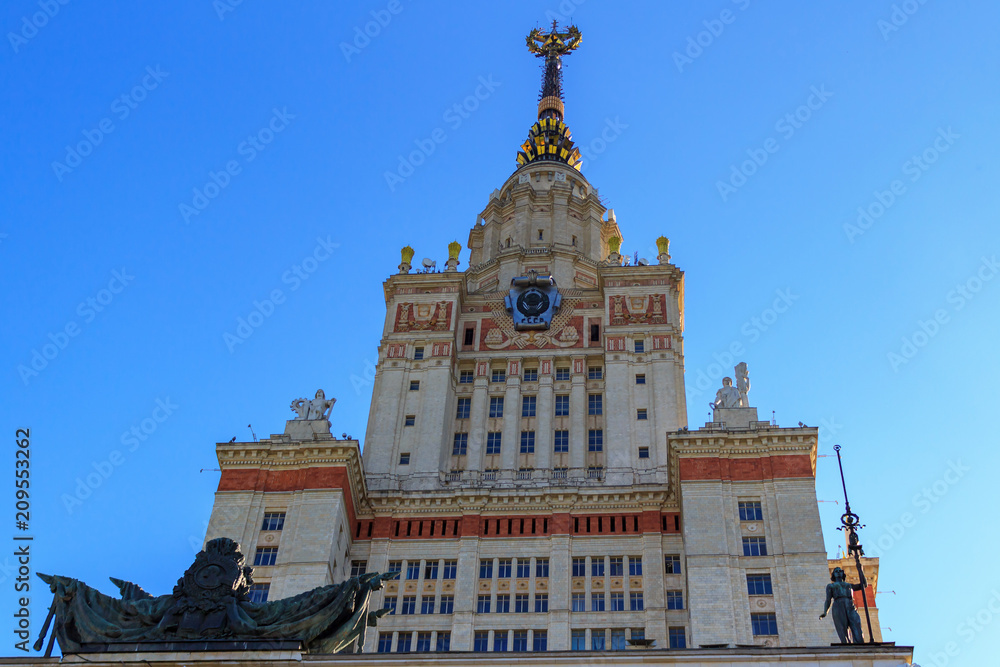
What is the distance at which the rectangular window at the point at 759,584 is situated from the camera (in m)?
65.9

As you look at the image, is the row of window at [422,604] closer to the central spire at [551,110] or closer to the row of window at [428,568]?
the row of window at [428,568]

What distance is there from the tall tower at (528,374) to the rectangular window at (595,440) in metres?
0.09

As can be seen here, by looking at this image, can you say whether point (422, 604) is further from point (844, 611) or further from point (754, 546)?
point (844, 611)

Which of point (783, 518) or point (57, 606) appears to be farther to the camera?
point (783, 518)

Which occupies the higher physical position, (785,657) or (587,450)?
(587,450)

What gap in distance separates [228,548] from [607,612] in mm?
28014

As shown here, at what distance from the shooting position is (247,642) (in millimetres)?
45500

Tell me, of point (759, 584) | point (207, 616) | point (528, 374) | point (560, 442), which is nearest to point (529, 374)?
point (528, 374)

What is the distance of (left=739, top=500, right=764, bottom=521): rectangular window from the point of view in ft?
227

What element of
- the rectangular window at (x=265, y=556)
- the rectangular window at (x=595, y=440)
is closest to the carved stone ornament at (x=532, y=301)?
the rectangular window at (x=595, y=440)

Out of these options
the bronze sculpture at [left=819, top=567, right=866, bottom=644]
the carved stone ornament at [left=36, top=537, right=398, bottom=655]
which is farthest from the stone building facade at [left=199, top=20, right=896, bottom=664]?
the carved stone ornament at [left=36, top=537, right=398, bottom=655]

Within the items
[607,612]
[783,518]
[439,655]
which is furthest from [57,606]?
[783,518]

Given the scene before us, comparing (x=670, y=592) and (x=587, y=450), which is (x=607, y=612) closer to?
(x=670, y=592)

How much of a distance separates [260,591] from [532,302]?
31393 mm
